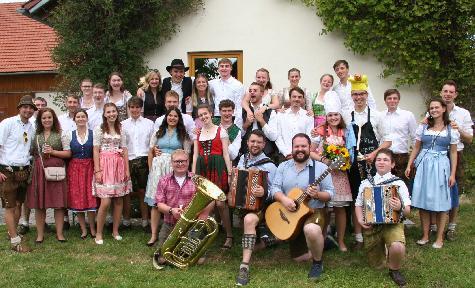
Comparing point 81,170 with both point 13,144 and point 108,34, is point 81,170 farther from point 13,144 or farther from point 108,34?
point 108,34

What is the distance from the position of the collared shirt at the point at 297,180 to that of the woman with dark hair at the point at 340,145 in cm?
37

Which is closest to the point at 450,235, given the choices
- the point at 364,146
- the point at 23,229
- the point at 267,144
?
the point at 364,146

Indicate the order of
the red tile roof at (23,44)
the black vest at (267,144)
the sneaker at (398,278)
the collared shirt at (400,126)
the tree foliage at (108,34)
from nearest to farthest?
the sneaker at (398,278) → the collared shirt at (400,126) → the black vest at (267,144) → the tree foliage at (108,34) → the red tile roof at (23,44)

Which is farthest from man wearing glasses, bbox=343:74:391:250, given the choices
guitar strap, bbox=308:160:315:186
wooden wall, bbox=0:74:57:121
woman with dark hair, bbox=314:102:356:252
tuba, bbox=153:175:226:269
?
wooden wall, bbox=0:74:57:121

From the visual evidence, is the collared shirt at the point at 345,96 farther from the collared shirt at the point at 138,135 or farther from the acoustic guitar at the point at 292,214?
the collared shirt at the point at 138,135

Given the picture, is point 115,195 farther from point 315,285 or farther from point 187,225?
point 315,285

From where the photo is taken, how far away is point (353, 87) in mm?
6152

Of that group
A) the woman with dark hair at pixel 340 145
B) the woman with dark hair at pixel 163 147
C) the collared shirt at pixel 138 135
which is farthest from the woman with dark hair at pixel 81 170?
the woman with dark hair at pixel 340 145

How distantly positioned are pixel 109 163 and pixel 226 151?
A: 61.1 inches

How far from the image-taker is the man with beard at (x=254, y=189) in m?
5.29

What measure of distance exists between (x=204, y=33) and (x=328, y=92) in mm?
3764

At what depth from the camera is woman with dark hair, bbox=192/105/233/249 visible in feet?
20.0

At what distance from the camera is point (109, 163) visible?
6.45m

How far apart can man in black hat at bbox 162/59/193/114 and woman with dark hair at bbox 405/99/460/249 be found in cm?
323
